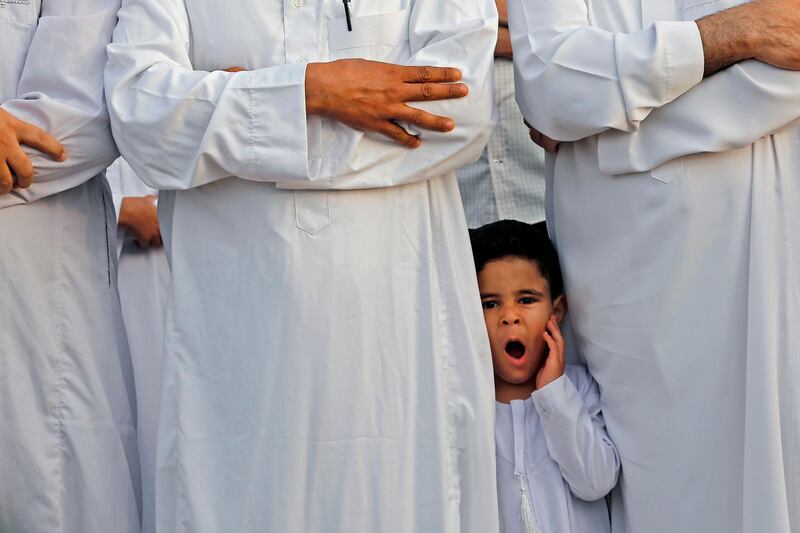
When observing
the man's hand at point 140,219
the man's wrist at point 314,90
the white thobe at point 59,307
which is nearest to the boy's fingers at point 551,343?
the man's wrist at point 314,90

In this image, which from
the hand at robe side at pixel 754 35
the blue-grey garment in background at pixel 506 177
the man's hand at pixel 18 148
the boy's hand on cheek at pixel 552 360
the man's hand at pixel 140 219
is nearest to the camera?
the hand at robe side at pixel 754 35

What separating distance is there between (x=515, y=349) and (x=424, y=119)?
0.84 meters

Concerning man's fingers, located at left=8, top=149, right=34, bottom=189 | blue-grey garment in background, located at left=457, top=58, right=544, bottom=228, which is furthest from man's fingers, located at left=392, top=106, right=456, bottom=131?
blue-grey garment in background, located at left=457, top=58, right=544, bottom=228

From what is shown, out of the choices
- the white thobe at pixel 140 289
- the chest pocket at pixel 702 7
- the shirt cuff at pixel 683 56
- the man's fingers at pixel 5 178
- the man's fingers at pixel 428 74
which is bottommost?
the white thobe at pixel 140 289

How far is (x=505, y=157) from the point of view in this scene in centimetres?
461

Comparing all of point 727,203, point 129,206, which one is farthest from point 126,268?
point 727,203

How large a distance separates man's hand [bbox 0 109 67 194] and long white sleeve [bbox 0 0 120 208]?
48 millimetres

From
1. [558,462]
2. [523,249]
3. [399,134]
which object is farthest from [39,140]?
[558,462]

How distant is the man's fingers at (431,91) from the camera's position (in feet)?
→ 10.6

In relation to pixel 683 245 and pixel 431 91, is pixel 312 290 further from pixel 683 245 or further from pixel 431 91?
pixel 683 245

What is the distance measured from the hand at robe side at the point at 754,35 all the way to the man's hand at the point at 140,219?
253 cm

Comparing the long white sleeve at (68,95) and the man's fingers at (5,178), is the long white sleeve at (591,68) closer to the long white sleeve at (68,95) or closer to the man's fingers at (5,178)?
the long white sleeve at (68,95)

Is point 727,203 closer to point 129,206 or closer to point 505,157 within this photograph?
point 505,157

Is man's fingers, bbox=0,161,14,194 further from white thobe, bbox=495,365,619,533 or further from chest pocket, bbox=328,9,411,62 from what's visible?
white thobe, bbox=495,365,619,533
